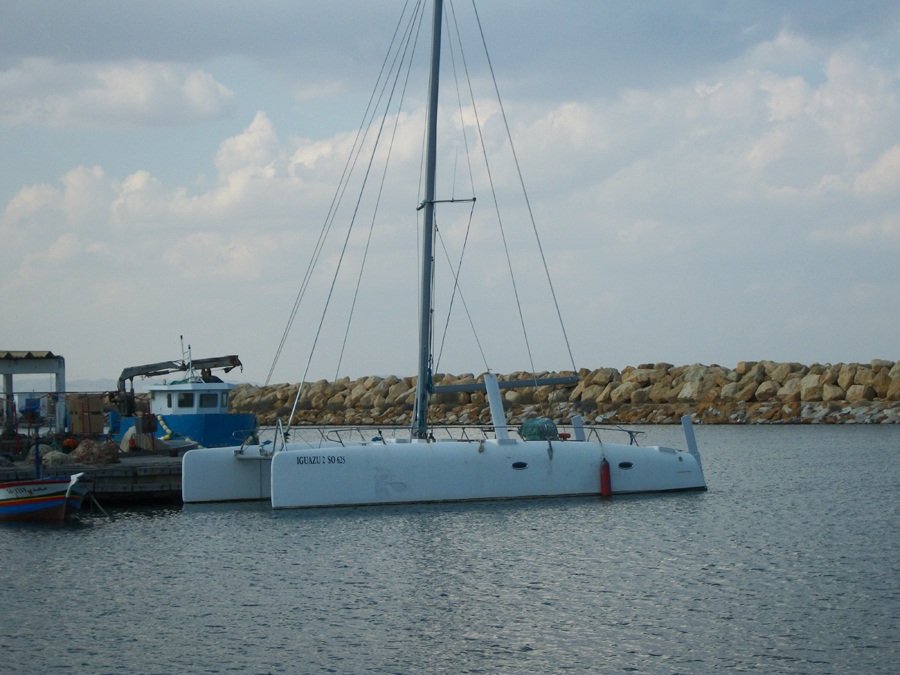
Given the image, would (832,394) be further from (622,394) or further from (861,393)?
(622,394)

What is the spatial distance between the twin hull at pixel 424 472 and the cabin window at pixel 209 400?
8776 mm

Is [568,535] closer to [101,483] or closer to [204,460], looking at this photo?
[204,460]

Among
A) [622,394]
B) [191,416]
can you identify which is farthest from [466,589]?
[622,394]

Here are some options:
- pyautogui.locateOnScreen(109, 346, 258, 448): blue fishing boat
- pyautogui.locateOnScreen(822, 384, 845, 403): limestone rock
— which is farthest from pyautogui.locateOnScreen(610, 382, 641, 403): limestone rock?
pyautogui.locateOnScreen(109, 346, 258, 448): blue fishing boat

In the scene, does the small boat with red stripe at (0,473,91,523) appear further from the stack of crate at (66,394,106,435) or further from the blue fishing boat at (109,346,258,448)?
the stack of crate at (66,394,106,435)

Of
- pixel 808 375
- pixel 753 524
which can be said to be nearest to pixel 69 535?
pixel 753 524

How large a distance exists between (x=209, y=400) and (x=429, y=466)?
13679 millimetres

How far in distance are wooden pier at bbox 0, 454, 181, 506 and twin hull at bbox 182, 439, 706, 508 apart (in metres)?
1.81

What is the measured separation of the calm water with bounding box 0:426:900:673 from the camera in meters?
14.4

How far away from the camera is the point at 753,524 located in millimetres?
25875

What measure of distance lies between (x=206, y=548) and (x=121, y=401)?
18970mm

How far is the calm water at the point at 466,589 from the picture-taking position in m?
14.4

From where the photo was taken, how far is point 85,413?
129ft

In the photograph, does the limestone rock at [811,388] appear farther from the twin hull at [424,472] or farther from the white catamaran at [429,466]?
the twin hull at [424,472]
